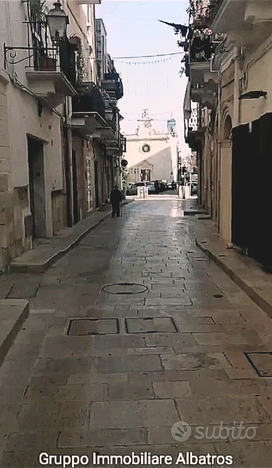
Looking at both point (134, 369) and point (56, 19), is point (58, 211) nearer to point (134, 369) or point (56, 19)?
point (56, 19)

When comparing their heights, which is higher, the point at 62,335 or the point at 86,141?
the point at 86,141

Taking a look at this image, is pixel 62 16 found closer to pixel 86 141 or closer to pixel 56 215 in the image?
pixel 56 215

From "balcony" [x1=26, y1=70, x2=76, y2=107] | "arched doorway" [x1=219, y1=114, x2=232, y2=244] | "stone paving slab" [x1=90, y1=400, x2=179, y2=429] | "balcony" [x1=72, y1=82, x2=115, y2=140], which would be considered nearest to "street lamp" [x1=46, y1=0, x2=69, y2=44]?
"balcony" [x1=26, y1=70, x2=76, y2=107]

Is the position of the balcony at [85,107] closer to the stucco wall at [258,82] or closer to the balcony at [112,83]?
the stucco wall at [258,82]

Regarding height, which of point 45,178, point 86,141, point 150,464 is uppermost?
point 86,141

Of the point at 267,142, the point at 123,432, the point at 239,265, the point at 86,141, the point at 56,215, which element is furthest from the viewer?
the point at 86,141

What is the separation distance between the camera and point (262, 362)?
434cm

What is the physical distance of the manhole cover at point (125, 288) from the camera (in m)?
7.08

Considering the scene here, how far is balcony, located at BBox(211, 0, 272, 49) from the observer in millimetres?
6789

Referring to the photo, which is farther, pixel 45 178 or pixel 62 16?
pixel 45 178

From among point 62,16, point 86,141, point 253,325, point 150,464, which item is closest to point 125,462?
point 150,464

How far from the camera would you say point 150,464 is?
2852 mm

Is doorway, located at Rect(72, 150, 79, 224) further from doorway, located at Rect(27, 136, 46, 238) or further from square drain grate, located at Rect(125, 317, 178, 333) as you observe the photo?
square drain grate, located at Rect(125, 317, 178, 333)

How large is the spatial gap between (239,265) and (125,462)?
561cm
